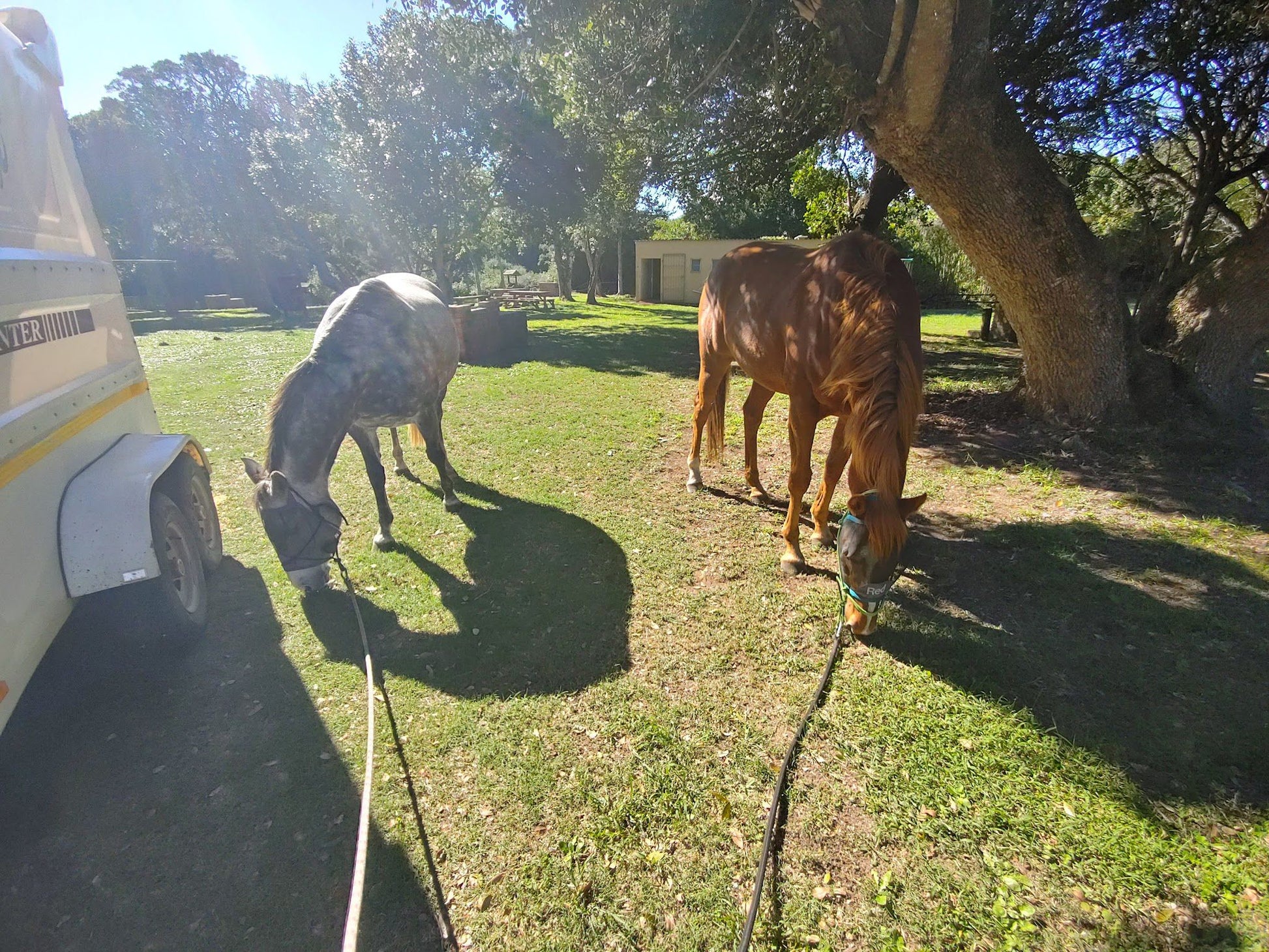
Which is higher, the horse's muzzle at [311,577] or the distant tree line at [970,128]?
the distant tree line at [970,128]

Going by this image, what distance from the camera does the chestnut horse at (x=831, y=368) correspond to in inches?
114

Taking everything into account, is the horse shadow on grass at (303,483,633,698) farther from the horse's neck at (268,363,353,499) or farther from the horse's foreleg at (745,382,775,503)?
the horse's foreleg at (745,382,775,503)

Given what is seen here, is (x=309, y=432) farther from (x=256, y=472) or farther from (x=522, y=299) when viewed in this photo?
(x=522, y=299)

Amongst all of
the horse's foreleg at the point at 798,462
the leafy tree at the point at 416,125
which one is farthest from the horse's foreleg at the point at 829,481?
the leafy tree at the point at 416,125

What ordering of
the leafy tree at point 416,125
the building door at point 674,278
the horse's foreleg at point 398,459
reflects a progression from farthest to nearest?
the building door at point 674,278 → the leafy tree at point 416,125 → the horse's foreleg at point 398,459

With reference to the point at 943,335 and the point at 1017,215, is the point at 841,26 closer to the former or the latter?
the point at 1017,215

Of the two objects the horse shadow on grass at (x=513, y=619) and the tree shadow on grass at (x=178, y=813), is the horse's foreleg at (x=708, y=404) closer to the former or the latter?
the horse shadow on grass at (x=513, y=619)

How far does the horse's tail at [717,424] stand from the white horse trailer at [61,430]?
4128mm

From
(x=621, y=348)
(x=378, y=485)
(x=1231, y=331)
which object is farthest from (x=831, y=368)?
(x=621, y=348)

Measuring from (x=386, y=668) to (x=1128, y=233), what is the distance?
20.3 m

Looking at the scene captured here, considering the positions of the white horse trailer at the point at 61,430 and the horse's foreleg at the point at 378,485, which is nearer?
the white horse trailer at the point at 61,430

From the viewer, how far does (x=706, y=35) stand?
631 cm

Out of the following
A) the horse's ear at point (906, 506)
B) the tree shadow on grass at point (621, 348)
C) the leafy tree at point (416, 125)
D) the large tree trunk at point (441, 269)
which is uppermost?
the leafy tree at point (416, 125)

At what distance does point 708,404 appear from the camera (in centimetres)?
558
